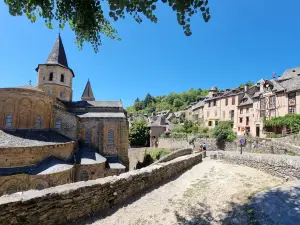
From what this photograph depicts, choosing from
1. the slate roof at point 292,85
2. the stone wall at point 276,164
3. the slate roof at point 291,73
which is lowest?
the stone wall at point 276,164

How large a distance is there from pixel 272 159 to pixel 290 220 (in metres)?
6.24

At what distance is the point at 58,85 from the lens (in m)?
29.4

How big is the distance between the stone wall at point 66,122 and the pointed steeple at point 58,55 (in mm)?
10971

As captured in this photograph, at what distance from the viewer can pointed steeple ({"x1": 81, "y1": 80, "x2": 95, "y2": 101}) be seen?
42.4m

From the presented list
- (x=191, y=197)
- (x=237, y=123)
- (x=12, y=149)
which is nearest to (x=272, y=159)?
(x=191, y=197)

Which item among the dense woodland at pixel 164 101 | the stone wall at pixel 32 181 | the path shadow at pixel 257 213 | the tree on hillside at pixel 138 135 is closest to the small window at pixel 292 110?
the path shadow at pixel 257 213

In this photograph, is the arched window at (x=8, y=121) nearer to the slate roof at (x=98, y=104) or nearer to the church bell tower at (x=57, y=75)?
the church bell tower at (x=57, y=75)

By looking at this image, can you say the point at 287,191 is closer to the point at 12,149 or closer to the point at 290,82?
the point at 12,149

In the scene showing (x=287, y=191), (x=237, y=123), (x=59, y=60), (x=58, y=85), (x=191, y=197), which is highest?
(x=59, y=60)

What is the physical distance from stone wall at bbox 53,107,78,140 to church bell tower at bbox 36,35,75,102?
691 cm

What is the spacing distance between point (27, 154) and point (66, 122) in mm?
9479

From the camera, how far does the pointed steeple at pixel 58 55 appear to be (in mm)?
29750

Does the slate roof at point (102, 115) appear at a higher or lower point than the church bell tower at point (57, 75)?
lower

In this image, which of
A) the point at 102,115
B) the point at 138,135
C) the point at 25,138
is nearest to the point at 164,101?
the point at 138,135
